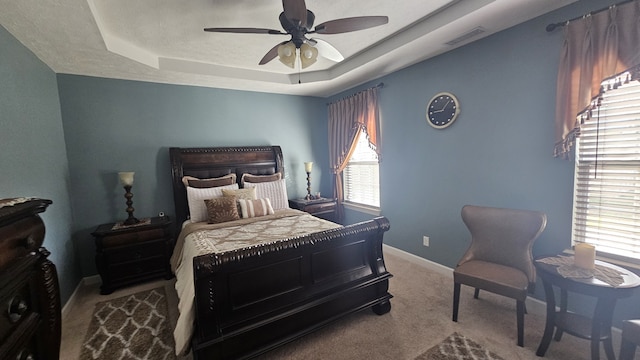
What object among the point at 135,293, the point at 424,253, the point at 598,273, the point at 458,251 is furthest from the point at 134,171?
the point at 598,273

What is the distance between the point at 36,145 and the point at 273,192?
2456 millimetres

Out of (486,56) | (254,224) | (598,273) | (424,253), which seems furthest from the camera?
(424,253)

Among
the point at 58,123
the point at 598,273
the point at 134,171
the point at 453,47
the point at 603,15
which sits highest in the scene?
the point at 453,47

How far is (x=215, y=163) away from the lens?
380 cm

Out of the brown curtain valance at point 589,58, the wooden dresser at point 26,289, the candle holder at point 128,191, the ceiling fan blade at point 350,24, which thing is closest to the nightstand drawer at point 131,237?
the candle holder at point 128,191

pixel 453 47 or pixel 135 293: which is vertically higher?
pixel 453 47

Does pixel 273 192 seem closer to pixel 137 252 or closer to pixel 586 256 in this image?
pixel 137 252

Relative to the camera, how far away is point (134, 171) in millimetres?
3434

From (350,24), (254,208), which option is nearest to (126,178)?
(254,208)

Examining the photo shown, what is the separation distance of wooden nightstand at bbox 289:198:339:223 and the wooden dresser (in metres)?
3.17

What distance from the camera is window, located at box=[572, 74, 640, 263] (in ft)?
6.14

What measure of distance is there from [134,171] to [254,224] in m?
1.84

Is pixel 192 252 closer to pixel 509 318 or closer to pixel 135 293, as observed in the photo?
pixel 135 293

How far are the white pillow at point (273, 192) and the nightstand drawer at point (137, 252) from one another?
1286 mm
